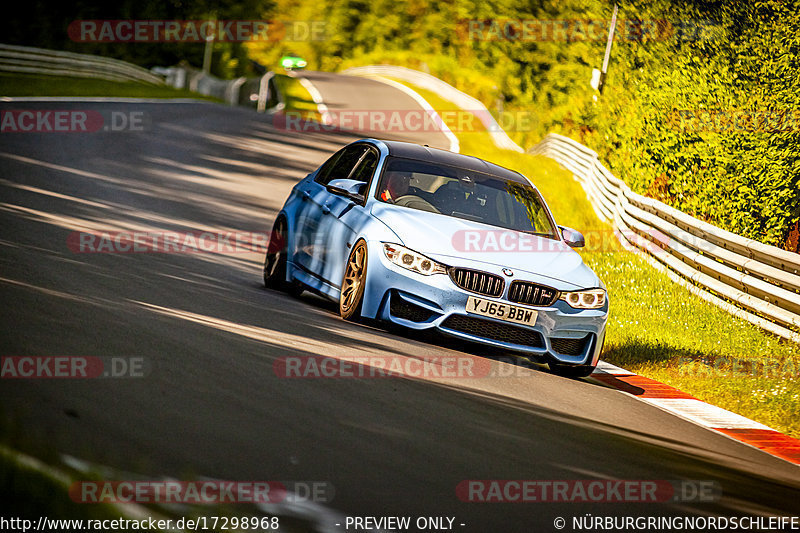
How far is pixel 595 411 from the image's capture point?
305 inches

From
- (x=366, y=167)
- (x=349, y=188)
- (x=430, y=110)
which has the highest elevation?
(x=366, y=167)

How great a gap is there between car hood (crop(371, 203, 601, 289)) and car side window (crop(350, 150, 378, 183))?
796mm

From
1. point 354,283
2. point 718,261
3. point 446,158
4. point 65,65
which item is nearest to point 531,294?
point 354,283

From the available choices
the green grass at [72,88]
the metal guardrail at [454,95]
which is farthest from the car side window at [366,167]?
the metal guardrail at [454,95]

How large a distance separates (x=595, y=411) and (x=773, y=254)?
17.3 feet

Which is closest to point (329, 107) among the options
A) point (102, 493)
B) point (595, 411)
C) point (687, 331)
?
point (687, 331)

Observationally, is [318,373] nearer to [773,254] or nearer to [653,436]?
[653,436]

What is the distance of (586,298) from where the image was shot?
9094 millimetres

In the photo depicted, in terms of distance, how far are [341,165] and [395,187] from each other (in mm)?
1336

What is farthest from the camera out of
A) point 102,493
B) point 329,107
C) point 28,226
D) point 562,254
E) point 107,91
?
point 329,107

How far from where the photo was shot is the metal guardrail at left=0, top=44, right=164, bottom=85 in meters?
35.0

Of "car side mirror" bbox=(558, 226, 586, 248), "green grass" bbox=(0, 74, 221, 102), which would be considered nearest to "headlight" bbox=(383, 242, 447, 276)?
"car side mirror" bbox=(558, 226, 586, 248)

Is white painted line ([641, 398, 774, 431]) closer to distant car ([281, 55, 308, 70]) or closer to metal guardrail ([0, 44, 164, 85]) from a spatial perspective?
metal guardrail ([0, 44, 164, 85])

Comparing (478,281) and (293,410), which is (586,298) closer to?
(478,281)
